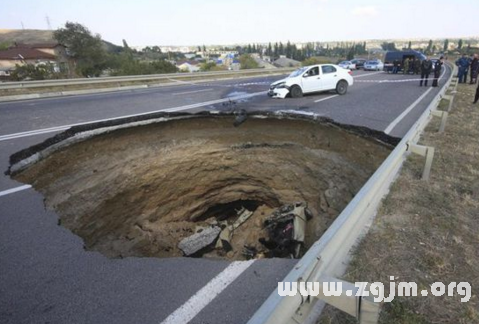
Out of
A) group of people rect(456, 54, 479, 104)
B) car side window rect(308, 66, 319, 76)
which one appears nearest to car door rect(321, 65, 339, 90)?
car side window rect(308, 66, 319, 76)

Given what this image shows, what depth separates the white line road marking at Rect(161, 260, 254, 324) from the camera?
2.23 metres

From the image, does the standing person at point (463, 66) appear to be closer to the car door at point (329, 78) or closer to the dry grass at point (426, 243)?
the car door at point (329, 78)

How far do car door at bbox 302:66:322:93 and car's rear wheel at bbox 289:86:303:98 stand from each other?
0.30 metres

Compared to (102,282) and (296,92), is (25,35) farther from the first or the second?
(102,282)

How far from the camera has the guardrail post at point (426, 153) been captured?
404 cm

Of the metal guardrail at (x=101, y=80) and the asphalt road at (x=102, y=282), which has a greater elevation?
the metal guardrail at (x=101, y=80)

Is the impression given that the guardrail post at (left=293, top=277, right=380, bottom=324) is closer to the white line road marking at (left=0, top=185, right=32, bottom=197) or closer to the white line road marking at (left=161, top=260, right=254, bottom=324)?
the white line road marking at (left=161, top=260, right=254, bottom=324)

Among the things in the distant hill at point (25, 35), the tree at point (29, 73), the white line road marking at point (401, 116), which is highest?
the distant hill at point (25, 35)

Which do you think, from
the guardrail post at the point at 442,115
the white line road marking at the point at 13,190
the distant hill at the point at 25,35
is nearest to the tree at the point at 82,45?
the white line road marking at the point at 13,190

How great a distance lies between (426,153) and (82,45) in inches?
2238

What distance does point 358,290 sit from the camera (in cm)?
158

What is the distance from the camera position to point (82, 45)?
49406 millimetres

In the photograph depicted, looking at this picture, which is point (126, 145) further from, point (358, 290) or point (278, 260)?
point (358, 290)

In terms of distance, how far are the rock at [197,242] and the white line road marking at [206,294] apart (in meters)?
3.17
